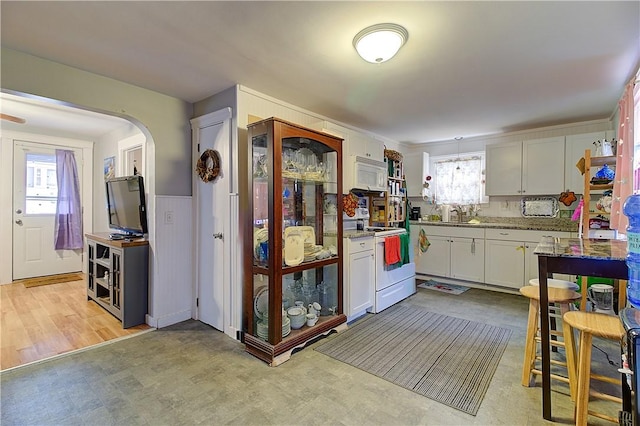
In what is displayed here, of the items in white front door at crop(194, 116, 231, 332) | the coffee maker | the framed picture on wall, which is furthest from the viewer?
the coffee maker

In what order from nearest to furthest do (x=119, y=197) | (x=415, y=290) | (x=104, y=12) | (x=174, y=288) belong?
1. (x=104, y=12)
2. (x=174, y=288)
3. (x=119, y=197)
4. (x=415, y=290)

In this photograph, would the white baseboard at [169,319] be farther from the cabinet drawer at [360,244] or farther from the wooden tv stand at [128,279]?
the cabinet drawer at [360,244]

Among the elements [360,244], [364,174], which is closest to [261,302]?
[360,244]

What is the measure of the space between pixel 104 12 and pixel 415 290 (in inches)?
169

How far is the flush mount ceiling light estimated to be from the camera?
1.85 meters

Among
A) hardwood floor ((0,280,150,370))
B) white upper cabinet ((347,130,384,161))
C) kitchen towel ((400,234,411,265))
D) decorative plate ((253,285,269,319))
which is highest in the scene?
white upper cabinet ((347,130,384,161))

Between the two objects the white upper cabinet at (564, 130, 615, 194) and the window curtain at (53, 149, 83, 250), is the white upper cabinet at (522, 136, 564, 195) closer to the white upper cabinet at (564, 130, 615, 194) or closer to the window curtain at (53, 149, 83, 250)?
the white upper cabinet at (564, 130, 615, 194)

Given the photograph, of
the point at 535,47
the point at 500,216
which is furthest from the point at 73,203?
the point at 500,216

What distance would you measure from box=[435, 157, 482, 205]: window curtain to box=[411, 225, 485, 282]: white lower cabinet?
780 mm

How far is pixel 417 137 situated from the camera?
16.5ft

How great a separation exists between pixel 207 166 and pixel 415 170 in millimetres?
3644

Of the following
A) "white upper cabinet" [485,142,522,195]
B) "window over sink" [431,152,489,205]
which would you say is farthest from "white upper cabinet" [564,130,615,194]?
"window over sink" [431,152,489,205]

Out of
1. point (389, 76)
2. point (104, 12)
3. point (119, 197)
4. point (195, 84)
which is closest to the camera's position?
point (104, 12)

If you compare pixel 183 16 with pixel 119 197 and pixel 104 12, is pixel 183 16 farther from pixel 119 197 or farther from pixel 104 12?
pixel 119 197
